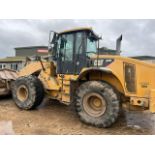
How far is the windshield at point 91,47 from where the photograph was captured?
6291mm

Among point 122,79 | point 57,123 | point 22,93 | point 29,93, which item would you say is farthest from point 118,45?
point 22,93

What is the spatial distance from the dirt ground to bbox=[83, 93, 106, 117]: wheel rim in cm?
40

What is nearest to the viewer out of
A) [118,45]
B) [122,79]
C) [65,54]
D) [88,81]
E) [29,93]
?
[122,79]

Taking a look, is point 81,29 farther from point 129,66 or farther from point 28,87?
point 28,87

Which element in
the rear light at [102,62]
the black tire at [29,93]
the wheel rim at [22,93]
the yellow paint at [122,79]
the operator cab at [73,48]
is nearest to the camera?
the yellow paint at [122,79]

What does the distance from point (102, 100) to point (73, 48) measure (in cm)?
189

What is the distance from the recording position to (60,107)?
777 cm

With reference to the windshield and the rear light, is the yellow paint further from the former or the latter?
the windshield

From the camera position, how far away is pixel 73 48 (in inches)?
254

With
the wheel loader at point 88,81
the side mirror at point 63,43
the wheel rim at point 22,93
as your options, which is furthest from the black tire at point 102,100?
the wheel rim at point 22,93

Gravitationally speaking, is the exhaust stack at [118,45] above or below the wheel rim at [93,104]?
above

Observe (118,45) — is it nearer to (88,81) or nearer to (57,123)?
(88,81)

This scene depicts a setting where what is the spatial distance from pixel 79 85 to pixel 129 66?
168 cm

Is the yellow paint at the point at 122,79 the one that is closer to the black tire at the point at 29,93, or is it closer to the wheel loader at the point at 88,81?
the wheel loader at the point at 88,81
